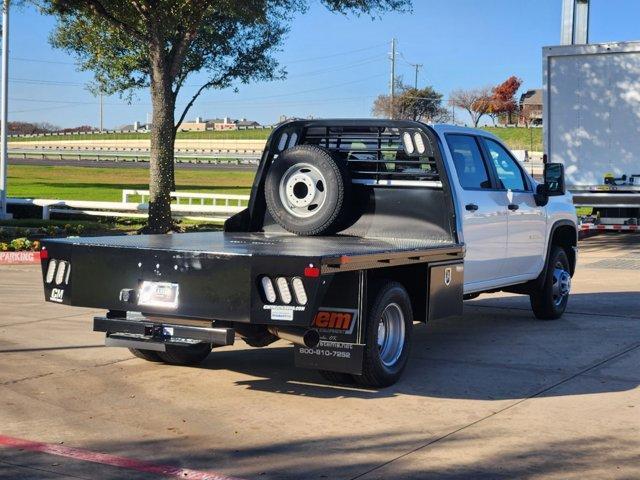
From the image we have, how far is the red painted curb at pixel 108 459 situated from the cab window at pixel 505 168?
5408 millimetres

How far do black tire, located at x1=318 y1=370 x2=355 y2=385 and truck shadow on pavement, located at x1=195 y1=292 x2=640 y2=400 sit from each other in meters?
0.06

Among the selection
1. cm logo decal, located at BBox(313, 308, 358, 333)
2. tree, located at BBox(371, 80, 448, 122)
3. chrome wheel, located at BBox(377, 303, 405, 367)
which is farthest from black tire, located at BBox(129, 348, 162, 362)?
tree, located at BBox(371, 80, 448, 122)

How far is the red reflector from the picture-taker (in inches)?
262

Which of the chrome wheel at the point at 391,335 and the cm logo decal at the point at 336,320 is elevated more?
the cm logo decal at the point at 336,320

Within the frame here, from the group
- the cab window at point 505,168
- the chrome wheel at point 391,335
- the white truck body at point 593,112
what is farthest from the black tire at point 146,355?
the white truck body at point 593,112

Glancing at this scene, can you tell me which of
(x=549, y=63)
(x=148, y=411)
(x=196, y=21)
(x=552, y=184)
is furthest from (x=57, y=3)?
(x=148, y=411)

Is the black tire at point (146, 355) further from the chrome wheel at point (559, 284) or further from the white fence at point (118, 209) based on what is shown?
the white fence at point (118, 209)

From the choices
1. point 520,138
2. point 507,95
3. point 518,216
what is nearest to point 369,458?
point 518,216

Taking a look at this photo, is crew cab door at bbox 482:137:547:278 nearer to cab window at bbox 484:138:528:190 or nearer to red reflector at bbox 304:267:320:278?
cab window at bbox 484:138:528:190

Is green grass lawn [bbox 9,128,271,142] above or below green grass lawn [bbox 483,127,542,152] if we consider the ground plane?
above

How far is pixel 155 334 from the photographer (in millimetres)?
7418

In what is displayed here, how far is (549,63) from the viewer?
20938 millimetres

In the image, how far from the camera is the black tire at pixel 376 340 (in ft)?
24.3

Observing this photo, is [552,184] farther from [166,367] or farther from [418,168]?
[166,367]
